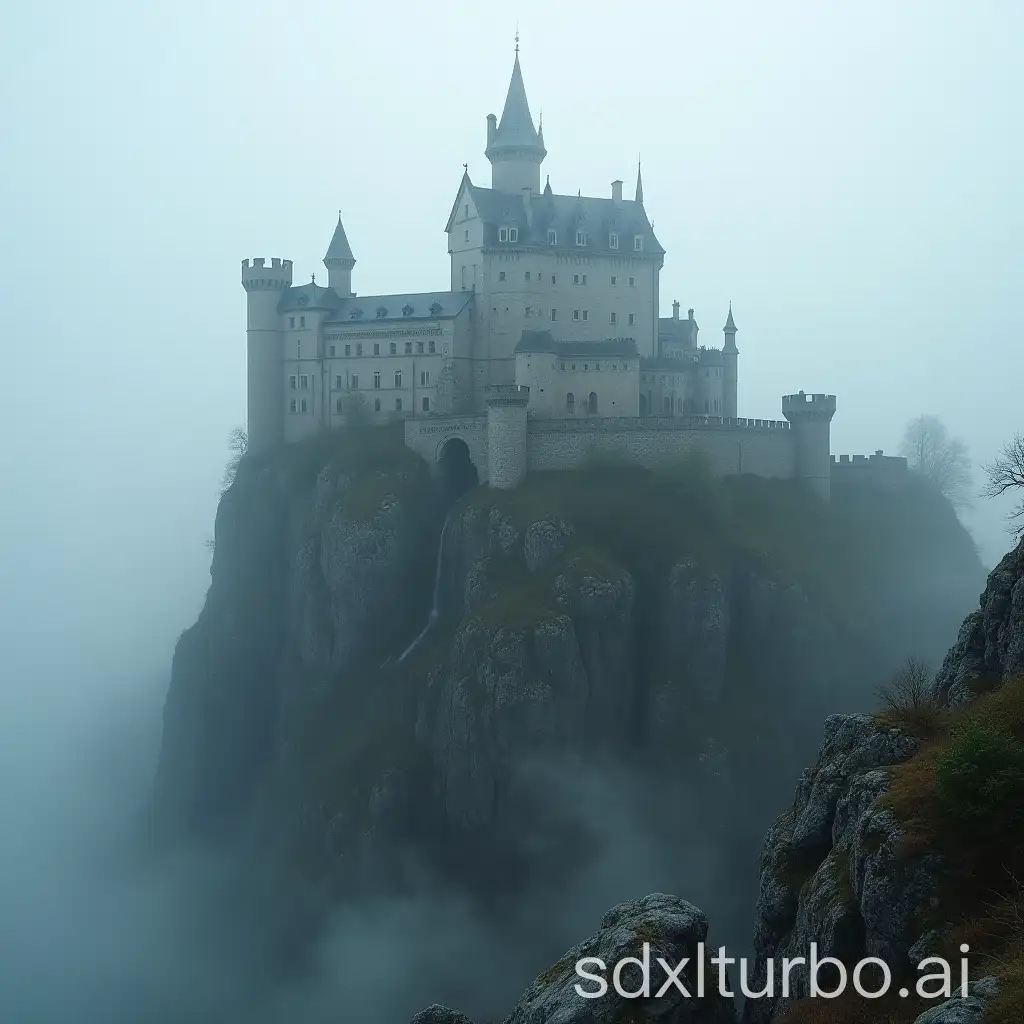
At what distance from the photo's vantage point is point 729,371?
→ 11681 cm

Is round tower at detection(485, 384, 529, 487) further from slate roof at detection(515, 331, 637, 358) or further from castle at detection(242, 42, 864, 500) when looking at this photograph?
slate roof at detection(515, 331, 637, 358)

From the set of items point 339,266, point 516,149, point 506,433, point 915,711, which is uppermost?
point 516,149

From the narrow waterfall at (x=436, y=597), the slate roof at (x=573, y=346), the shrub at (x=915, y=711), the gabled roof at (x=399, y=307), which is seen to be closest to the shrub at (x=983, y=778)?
the shrub at (x=915, y=711)

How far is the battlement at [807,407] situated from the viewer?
10450 centimetres

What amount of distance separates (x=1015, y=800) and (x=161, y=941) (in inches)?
3132

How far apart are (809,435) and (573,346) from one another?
20332 mm

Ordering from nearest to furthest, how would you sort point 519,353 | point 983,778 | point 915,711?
point 983,778
point 915,711
point 519,353

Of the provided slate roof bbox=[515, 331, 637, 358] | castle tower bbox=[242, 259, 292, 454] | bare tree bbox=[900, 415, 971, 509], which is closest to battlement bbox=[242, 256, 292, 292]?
castle tower bbox=[242, 259, 292, 454]

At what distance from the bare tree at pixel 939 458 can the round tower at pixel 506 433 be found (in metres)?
49.3

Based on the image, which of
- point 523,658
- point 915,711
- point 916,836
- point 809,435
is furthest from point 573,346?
point 916,836

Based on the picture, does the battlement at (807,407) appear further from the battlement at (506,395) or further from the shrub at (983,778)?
the shrub at (983,778)

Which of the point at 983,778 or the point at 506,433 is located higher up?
the point at 506,433

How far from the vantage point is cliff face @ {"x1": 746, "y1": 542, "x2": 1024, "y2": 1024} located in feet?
91.8

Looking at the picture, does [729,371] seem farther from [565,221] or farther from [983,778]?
[983,778]
